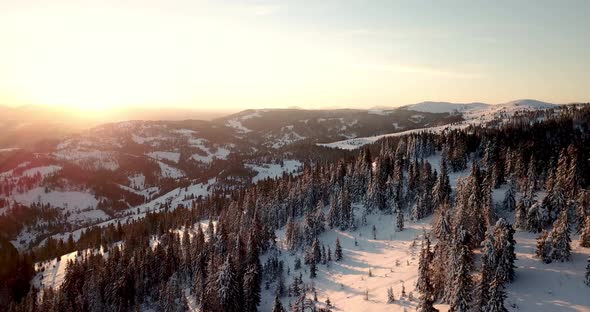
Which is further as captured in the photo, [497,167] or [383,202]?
[383,202]

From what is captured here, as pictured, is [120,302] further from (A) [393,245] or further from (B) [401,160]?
(B) [401,160]

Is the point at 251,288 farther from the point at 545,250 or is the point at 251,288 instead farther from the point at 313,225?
the point at 545,250

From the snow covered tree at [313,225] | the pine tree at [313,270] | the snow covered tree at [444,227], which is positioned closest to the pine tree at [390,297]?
the snow covered tree at [444,227]

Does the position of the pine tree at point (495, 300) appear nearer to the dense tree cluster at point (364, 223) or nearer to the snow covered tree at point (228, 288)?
the dense tree cluster at point (364, 223)

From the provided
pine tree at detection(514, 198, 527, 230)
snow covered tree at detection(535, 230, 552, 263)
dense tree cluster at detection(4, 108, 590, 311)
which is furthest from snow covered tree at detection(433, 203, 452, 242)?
pine tree at detection(514, 198, 527, 230)

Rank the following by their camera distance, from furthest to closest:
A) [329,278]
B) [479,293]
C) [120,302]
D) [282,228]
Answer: [282,228] → [120,302] → [329,278] → [479,293]

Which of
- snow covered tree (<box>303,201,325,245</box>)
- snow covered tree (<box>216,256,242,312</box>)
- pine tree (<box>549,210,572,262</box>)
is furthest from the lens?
snow covered tree (<box>303,201,325,245</box>)

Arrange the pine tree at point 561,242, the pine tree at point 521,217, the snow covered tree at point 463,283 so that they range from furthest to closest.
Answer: the pine tree at point 521,217
the pine tree at point 561,242
the snow covered tree at point 463,283

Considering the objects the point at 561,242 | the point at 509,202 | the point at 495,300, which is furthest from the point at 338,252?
the point at 495,300

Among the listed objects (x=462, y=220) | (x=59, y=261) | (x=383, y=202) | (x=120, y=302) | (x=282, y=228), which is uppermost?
(x=462, y=220)

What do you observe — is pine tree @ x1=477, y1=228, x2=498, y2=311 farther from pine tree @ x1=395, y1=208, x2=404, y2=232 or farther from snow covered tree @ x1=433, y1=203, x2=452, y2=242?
pine tree @ x1=395, y1=208, x2=404, y2=232

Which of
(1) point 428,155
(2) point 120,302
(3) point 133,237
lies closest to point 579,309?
(2) point 120,302
